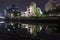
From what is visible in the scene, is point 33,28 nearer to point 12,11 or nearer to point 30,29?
point 30,29

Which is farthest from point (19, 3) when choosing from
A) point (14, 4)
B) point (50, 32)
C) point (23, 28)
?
point (50, 32)

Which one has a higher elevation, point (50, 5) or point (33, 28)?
point (50, 5)

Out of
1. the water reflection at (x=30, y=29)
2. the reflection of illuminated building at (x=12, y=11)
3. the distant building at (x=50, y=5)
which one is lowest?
the water reflection at (x=30, y=29)

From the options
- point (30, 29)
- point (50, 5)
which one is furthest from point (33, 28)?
point (50, 5)

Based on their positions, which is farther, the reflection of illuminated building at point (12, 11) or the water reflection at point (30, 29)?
the reflection of illuminated building at point (12, 11)

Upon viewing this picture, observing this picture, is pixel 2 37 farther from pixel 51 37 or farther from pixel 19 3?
pixel 51 37

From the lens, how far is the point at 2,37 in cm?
84

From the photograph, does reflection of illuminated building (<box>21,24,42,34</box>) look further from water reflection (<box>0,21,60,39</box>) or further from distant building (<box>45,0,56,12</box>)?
distant building (<box>45,0,56,12</box>)

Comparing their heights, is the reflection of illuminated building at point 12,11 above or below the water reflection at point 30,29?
above

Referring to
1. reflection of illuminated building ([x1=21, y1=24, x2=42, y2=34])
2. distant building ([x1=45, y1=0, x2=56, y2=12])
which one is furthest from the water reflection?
distant building ([x1=45, y1=0, x2=56, y2=12])

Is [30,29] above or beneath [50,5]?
beneath

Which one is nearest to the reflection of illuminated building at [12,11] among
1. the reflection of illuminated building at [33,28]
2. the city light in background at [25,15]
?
the city light in background at [25,15]

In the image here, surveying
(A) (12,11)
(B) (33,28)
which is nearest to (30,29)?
(B) (33,28)

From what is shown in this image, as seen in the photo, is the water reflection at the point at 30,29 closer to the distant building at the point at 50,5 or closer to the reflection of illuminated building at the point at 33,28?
the reflection of illuminated building at the point at 33,28
